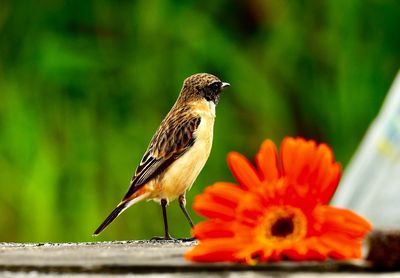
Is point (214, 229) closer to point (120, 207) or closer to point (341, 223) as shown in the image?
point (341, 223)

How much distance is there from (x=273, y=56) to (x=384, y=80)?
0.34 meters

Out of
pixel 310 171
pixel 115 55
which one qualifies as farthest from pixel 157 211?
pixel 310 171

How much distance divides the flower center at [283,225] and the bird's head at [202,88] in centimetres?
119

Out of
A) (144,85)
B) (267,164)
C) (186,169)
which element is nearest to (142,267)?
(267,164)

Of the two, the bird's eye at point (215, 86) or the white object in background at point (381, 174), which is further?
the bird's eye at point (215, 86)

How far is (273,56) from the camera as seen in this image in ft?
11.5

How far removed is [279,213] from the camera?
→ 159 centimetres

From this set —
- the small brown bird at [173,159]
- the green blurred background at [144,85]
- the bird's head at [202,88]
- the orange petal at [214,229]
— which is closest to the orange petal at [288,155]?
the orange petal at [214,229]

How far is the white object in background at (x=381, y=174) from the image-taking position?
199 cm

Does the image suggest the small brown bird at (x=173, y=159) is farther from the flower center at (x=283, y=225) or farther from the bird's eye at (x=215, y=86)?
the flower center at (x=283, y=225)

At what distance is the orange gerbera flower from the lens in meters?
A: 1.57

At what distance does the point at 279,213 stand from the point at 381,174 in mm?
469

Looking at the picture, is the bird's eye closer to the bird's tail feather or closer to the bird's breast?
the bird's breast

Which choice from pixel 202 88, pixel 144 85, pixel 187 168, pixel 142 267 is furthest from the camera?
pixel 144 85
